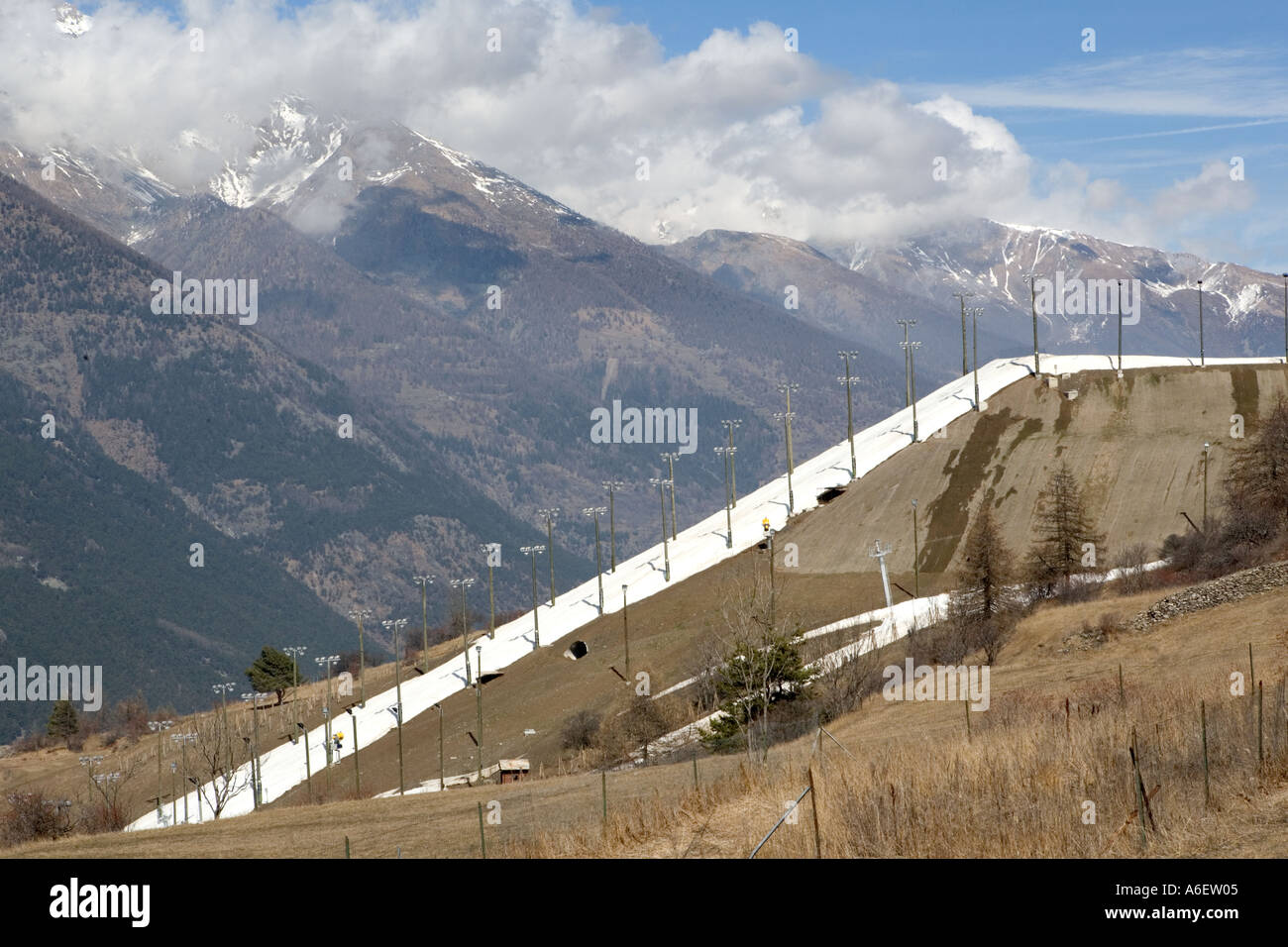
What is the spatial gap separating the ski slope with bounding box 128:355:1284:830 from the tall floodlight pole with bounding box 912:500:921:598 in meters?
Answer: 6.79

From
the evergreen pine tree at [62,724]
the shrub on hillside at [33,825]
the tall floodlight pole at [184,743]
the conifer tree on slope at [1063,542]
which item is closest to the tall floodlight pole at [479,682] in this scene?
the shrub on hillside at [33,825]

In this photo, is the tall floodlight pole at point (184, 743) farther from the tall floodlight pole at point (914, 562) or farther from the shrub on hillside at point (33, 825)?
the tall floodlight pole at point (914, 562)

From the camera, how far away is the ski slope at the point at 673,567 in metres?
129

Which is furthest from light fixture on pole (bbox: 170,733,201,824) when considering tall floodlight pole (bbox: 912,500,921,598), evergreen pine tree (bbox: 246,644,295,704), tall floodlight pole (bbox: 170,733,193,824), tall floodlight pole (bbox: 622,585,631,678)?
tall floodlight pole (bbox: 912,500,921,598)

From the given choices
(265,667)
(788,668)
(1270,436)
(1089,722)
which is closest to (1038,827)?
(1089,722)

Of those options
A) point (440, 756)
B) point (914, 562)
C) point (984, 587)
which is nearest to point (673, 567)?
point (914, 562)

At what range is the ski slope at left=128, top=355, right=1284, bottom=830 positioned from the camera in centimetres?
12925

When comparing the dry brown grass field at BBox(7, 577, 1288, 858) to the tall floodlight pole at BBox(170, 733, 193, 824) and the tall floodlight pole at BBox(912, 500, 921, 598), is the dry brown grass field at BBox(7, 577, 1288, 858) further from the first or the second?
the tall floodlight pole at BBox(170, 733, 193, 824)

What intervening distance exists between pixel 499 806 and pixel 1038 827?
29.0 metres

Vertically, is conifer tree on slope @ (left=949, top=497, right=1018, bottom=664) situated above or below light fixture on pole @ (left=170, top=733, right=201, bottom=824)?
above

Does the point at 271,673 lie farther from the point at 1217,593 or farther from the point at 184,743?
the point at 1217,593

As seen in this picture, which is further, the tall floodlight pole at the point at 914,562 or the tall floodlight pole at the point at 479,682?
the tall floodlight pole at the point at 914,562

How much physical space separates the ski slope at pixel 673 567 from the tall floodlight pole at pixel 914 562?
22.3ft

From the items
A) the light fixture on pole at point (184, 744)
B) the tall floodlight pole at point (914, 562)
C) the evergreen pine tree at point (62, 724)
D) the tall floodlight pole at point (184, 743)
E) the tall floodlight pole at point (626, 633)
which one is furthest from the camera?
the evergreen pine tree at point (62, 724)
